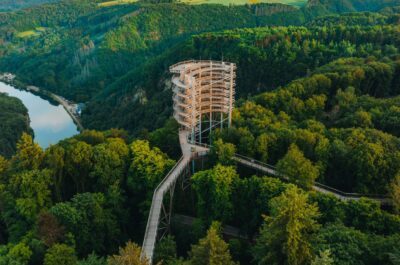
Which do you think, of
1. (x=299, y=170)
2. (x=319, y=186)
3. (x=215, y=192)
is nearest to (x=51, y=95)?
(x=215, y=192)

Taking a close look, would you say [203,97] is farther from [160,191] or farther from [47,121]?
[47,121]

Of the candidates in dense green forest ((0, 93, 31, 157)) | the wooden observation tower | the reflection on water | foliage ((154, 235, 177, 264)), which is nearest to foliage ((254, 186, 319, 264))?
foliage ((154, 235, 177, 264))

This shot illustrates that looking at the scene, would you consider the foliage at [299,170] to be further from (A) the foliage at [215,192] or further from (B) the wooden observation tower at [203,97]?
(B) the wooden observation tower at [203,97]

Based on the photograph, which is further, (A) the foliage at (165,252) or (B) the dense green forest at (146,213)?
(A) the foliage at (165,252)

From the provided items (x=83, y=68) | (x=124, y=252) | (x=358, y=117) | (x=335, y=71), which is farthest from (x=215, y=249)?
(x=83, y=68)

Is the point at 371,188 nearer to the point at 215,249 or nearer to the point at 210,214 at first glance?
the point at 210,214

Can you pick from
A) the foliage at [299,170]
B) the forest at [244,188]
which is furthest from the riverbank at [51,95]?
the foliage at [299,170]
